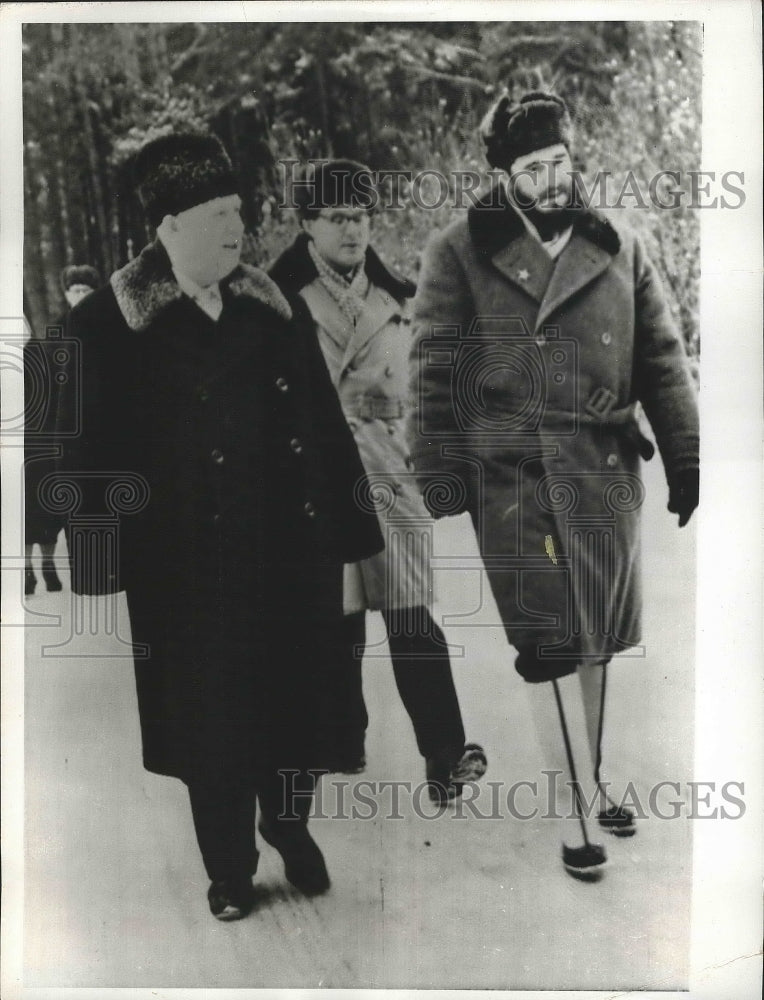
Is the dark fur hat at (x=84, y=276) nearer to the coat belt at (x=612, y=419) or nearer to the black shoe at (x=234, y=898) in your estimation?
the coat belt at (x=612, y=419)

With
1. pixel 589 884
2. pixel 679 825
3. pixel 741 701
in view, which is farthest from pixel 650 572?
pixel 589 884

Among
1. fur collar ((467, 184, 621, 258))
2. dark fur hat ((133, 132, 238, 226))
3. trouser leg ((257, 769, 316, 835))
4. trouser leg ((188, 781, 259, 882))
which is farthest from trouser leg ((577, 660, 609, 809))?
dark fur hat ((133, 132, 238, 226))

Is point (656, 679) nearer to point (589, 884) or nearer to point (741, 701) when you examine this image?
point (741, 701)

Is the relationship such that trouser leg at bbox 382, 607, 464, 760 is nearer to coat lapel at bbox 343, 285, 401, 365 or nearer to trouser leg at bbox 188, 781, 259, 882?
trouser leg at bbox 188, 781, 259, 882

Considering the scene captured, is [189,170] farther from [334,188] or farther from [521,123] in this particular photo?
[521,123]

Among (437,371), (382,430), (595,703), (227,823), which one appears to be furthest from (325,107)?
(227,823)

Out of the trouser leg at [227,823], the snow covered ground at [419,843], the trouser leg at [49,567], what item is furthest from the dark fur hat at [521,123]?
the trouser leg at [227,823]

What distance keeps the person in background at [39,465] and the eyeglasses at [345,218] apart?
78 centimetres

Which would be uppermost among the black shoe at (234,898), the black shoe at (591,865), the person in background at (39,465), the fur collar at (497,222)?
the fur collar at (497,222)

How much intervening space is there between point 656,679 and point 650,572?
0.31 meters

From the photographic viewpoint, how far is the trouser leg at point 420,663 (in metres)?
2.53

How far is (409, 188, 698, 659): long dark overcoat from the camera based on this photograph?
2.51 m

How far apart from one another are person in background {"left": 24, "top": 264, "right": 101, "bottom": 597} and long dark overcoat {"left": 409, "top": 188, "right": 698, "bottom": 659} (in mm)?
1051

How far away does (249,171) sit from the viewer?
2.50m
